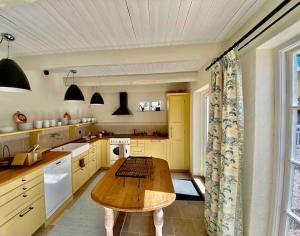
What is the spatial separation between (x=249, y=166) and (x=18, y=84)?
2478 millimetres

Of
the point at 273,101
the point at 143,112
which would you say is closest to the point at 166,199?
the point at 273,101

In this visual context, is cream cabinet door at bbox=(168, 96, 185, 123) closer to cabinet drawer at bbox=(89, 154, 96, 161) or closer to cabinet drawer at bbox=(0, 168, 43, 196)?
cabinet drawer at bbox=(89, 154, 96, 161)

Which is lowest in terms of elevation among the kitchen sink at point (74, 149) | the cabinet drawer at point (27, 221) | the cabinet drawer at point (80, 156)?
the cabinet drawer at point (27, 221)

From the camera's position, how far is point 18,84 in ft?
5.42

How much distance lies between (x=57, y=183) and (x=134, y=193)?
5.31 feet

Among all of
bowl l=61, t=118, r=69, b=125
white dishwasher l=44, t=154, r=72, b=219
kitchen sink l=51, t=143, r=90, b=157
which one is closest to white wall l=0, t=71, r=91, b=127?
bowl l=61, t=118, r=69, b=125

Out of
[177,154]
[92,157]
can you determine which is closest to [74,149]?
[92,157]

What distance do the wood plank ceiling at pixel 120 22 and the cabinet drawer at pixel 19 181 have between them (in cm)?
161

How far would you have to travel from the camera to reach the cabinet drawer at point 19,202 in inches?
62.8

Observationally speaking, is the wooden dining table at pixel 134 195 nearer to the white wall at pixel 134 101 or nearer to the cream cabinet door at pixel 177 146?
the cream cabinet door at pixel 177 146

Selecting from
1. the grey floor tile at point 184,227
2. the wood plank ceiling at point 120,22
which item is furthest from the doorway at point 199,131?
the wood plank ceiling at point 120,22

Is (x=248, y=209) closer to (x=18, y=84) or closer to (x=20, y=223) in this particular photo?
(x=20, y=223)

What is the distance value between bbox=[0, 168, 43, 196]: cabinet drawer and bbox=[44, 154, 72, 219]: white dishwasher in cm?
17

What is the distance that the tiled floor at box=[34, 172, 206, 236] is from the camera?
207 cm
